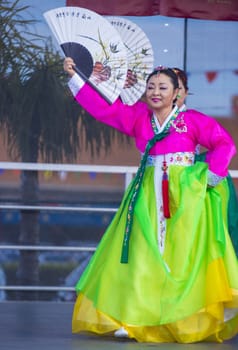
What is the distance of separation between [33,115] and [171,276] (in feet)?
8.30

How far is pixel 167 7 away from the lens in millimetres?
8695

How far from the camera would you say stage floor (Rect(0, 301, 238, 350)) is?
6262mm

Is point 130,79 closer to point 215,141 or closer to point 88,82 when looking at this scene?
point 88,82

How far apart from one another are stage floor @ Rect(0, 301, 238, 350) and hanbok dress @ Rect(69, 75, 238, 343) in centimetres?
8

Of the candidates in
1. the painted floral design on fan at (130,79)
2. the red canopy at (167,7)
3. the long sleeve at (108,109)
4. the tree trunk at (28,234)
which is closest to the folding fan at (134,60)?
the painted floral design on fan at (130,79)

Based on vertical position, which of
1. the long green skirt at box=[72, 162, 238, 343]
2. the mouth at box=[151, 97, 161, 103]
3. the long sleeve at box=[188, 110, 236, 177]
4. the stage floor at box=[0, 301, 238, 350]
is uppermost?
the mouth at box=[151, 97, 161, 103]

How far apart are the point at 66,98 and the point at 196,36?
1.00m

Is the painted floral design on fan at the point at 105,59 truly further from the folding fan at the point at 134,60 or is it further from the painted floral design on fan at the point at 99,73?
the folding fan at the point at 134,60

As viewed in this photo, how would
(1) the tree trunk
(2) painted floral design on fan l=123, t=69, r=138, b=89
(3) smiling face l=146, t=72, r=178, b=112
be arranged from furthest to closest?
(1) the tree trunk
(2) painted floral design on fan l=123, t=69, r=138, b=89
(3) smiling face l=146, t=72, r=178, b=112

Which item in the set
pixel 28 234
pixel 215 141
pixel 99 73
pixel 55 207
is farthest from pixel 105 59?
pixel 28 234

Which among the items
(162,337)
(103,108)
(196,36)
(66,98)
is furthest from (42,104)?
(162,337)

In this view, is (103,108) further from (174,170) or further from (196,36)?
(196,36)

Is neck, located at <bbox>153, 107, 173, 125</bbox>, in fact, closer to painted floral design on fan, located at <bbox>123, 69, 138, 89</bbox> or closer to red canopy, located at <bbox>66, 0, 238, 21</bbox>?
painted floral design on fan, located at <bbox>123, 69, 138, 89</bbox>

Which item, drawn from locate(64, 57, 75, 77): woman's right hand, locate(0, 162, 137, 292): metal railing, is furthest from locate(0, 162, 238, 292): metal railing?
locate(64, 57, 75, 77): woman's right hand
